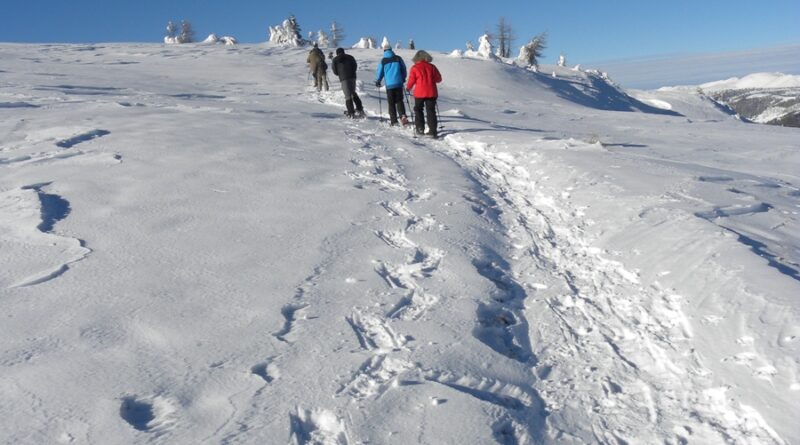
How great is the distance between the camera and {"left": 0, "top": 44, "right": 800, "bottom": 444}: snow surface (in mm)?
2889

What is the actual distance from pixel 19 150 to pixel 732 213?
356 inches

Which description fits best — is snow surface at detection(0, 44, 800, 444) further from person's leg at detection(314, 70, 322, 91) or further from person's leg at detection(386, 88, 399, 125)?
person's leg at detection(314, 70, 322, 91)

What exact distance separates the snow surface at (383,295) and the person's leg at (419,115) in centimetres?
236

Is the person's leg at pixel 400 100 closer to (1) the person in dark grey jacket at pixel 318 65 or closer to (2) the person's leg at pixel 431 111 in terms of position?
(2) the person's leg at pixel 431 111

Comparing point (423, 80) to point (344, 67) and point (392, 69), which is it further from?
point (344, 67)

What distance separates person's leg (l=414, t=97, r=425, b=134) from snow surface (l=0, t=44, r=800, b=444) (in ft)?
7.74

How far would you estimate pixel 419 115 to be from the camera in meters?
11.5

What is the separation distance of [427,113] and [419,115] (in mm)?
268

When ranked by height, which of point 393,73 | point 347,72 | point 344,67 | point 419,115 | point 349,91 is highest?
point 344,67

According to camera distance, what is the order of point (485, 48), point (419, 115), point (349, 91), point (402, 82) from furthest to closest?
1. point (485, 48)
2. point (349, 91)
3. point (402, 82)
4. point (419, 115)

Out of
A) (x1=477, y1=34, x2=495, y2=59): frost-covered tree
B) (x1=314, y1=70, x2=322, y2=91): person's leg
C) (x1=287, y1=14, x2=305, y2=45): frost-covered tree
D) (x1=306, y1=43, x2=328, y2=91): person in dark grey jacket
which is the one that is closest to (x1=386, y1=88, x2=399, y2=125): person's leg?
(x1=306, y1=43, x2=328, y2=91): person in dark grey jacket

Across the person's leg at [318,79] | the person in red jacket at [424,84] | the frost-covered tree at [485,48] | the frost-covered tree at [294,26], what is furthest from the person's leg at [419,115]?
the frost-covered tree at [294,26]

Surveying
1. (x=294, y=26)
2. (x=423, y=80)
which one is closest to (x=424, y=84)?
(x=423, y=80)

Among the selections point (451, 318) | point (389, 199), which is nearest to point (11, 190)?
point (389, 199)
